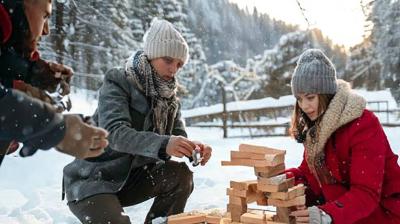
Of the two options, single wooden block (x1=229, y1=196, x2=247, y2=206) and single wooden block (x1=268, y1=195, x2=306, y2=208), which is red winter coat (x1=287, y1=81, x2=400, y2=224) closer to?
single wooden block (x1=268, y1=195, x2=306, y2=208)

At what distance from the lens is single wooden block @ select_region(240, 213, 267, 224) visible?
251cm

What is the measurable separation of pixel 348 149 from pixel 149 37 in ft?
4.70

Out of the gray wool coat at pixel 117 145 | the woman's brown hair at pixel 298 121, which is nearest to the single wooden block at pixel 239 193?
the gray wool coat at pixel 117 145

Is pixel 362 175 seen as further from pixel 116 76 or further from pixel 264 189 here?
pixel 116 76

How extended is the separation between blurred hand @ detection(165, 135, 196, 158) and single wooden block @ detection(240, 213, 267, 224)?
484 millimetres

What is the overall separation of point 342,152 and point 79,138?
5.31 ft

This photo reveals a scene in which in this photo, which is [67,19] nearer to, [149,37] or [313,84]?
[149,37]

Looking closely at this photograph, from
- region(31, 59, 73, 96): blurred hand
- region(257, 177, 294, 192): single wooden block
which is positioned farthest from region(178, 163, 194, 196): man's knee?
region(31, 59, 73, 96): blurred hand

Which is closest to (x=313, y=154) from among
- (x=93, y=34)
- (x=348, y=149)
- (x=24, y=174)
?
(x=348, y=149)

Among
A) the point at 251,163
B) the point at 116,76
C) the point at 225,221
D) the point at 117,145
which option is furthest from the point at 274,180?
the point at 116,76

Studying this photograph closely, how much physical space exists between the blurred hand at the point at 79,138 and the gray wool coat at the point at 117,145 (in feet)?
4.02

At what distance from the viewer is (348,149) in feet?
8.71

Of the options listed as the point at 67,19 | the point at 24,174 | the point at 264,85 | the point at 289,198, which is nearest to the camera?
the point at 289,198

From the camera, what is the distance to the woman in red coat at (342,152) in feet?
8.05
